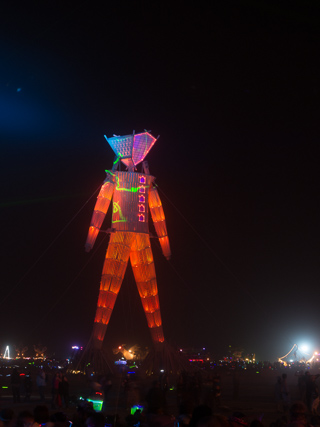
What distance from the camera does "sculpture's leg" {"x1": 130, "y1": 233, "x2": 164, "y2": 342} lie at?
2497 centimetres

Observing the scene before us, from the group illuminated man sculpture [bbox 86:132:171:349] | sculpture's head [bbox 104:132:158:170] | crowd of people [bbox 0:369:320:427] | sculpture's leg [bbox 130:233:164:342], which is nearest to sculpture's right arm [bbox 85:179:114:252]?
illuminated man sculpture [bbox 86:132:171:349]

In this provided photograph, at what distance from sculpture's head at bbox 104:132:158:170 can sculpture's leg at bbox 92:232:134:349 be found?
384cm

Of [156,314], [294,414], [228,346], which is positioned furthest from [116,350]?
[294,414]

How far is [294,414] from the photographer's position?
623cm

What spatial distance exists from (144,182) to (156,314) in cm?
669

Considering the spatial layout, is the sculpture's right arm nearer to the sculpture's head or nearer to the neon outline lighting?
the neon outline lighting

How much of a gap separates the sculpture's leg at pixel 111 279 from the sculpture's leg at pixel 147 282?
63 centimetres

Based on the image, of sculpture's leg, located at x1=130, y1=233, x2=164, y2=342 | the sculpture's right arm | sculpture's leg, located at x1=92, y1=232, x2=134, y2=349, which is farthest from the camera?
sculpture's leg, located at x1=130, y1=233, x2=164, y2=342

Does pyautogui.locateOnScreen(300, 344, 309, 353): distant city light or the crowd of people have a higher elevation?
pyautogui.locateOnScreen(300, 344, 309, 353): distant city light

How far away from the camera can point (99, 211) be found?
81.1 ft

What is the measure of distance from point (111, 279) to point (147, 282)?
194 cm

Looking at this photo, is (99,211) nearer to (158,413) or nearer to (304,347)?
(158,413)

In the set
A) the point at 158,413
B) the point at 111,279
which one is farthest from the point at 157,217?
the point at 158,413

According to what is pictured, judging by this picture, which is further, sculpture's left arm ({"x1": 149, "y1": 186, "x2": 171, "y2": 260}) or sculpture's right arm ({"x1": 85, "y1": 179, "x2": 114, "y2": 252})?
sculpture's left arm ({"x1": 149, "y1": 186, "x2": 171, "y2": 260})
